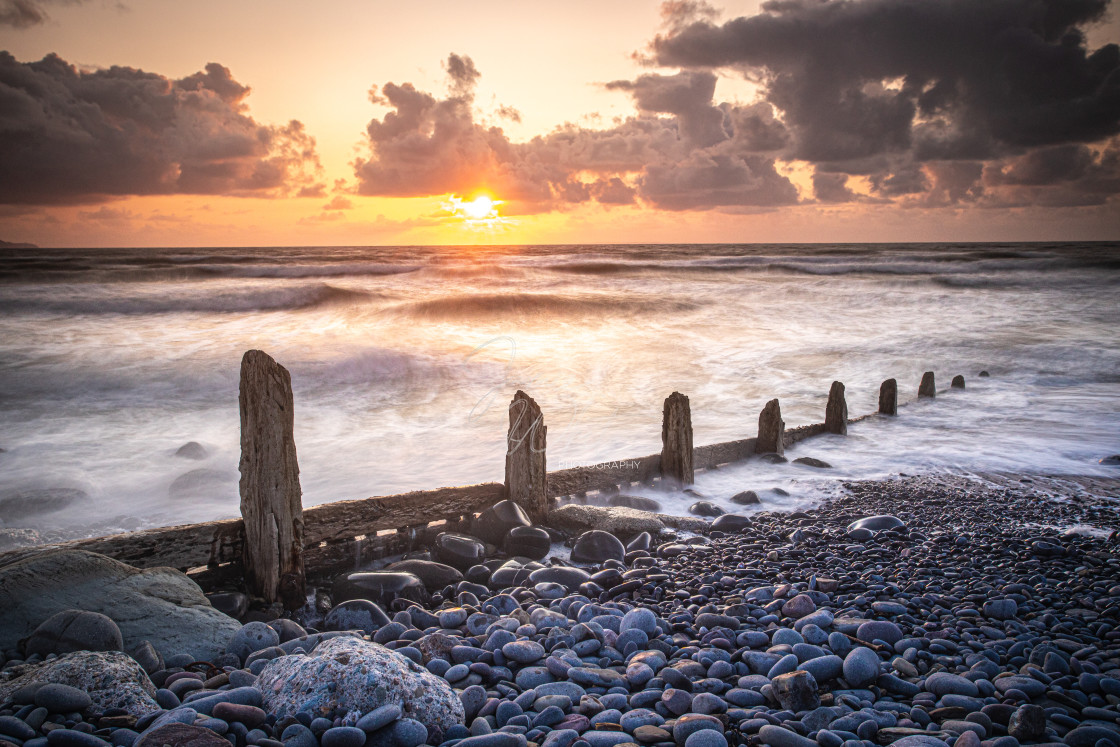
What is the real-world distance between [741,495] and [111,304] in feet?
92.8

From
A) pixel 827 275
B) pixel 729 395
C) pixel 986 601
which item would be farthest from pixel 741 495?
pixel 827 275

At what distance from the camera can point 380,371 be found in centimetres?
1491

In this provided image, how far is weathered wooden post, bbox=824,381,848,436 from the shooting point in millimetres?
8648

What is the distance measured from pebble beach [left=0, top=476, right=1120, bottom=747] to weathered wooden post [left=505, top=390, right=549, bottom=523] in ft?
1.61

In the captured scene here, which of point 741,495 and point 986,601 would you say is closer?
point 986,601

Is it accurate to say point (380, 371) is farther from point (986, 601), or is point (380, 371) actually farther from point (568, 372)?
point (986, 601)

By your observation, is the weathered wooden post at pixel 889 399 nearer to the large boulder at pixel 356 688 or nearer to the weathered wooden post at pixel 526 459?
the weathered wooden post at pixel 526 459

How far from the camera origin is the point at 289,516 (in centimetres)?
396

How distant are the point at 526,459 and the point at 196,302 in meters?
27.0

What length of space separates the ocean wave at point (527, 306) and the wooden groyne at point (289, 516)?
20057 mm

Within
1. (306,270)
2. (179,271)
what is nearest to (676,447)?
(306,270)

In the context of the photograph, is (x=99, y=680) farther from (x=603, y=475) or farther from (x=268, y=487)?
(x=603, y=475)

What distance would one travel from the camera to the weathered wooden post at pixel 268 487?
390cm

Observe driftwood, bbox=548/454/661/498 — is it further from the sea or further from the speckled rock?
the speckled rock
